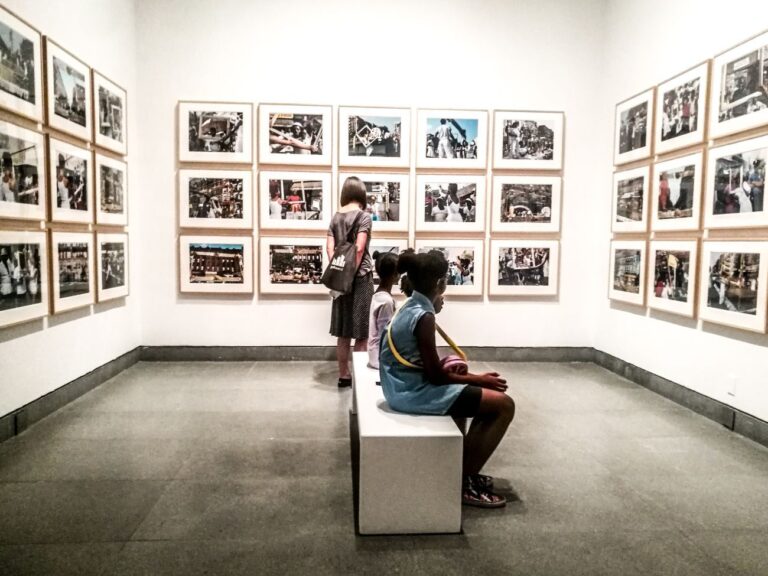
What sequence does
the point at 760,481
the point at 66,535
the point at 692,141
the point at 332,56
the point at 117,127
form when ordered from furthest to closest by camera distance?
the point at 332,56
the point at 117,127
the point at 692,141
the point at 760,481
the point at 66,535

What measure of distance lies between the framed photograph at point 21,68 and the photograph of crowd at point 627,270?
614cm

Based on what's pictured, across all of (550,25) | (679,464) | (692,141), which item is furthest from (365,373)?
(550,25)

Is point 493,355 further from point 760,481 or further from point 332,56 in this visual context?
point 332,56

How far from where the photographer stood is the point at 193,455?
3887 mm

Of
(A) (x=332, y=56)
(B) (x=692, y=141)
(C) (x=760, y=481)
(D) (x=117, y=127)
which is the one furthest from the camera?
(A) (x=332, y=56)

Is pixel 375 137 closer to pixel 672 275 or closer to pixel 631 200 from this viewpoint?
pixel 631 200

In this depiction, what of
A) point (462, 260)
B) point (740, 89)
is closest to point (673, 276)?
point (740, 89)

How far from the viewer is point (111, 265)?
5.96 m

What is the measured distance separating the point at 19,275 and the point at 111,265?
1674 mm

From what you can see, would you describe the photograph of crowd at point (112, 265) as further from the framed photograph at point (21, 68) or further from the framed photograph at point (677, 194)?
the framed photograph at point (677, 194)

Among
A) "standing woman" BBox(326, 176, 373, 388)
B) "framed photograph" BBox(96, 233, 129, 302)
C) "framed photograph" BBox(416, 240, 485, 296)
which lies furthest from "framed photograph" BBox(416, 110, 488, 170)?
"framed photograph" BBox(96, 233, 129, 302)

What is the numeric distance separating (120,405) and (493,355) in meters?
4.43

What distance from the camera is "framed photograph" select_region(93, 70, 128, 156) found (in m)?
5.60

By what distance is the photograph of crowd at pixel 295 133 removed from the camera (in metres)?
6.68
